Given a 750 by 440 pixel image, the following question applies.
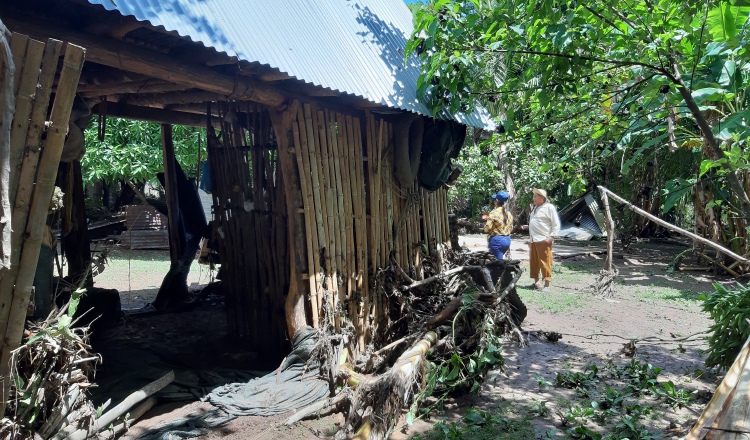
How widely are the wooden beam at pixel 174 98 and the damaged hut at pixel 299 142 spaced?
0.05ft

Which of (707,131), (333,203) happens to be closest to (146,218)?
(333,203)

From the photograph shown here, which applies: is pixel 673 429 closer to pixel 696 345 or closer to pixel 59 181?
pixel 696 345

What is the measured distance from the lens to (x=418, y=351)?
4160 millimetres

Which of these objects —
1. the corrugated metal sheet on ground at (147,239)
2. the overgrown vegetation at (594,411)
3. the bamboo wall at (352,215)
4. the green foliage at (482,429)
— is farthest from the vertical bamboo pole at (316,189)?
the corrugated metal sheet on ground at (147,239)

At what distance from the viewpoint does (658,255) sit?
14375 mm

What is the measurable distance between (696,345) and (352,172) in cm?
440

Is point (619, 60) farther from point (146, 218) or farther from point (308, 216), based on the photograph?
point (146, 218)

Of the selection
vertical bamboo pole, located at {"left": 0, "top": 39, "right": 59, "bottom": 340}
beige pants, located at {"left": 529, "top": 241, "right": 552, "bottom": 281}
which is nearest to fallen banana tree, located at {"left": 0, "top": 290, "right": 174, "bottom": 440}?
vertical bamboo pole, located at {"left": 0, "top": 39, "right": 59, "bottom": 340}

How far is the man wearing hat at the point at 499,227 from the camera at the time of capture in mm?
9242

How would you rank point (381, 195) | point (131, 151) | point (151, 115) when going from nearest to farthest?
1. point (381, 195)
2. point (151, 115)
3. point (131, 151)

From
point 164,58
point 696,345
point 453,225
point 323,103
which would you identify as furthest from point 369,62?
point 696,345

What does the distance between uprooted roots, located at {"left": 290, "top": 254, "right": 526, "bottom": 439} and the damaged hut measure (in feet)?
0.84

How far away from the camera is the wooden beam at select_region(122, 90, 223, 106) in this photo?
5.07 meters

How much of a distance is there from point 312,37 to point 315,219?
1621 mm
